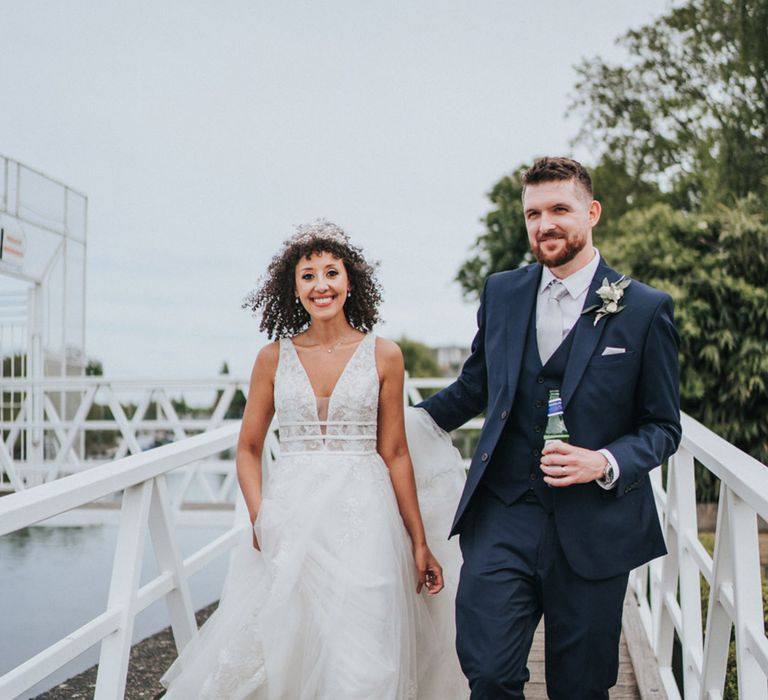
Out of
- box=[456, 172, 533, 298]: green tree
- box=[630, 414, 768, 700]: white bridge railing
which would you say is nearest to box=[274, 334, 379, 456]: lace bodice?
box=[630, 414, 768, 700]: white bridge railing

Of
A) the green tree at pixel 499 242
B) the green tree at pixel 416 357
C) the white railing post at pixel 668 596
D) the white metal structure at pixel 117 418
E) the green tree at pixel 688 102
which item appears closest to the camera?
the white railing post at pixel 668 596

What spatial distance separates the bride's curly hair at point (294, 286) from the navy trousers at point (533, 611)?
1106 mm

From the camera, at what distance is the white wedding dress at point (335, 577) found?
9.08ft

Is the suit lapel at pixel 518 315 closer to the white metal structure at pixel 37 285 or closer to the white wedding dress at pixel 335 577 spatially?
the white wedding dress at pixel 335 577

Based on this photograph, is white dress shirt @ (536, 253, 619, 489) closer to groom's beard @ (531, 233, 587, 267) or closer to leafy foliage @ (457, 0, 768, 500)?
groom's beard @ (531, 233, 587, 267)

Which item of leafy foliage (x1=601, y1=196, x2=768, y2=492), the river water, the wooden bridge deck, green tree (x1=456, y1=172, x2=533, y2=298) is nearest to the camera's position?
the wooden bridge deck

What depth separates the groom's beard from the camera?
259 cm

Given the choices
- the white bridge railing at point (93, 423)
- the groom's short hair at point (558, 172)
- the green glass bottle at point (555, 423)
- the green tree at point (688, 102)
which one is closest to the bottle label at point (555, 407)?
the green glass bottle at point (555, 423)

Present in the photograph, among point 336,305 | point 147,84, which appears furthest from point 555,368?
point 147,84

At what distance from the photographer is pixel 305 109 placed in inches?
1195

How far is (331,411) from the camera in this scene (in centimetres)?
313

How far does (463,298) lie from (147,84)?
13577 mm

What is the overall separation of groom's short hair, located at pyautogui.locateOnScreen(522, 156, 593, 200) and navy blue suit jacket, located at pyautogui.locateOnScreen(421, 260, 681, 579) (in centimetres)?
31

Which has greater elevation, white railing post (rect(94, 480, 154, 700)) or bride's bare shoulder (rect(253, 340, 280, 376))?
bride's bare shoulder (rect(253, 340, 280, 376))
